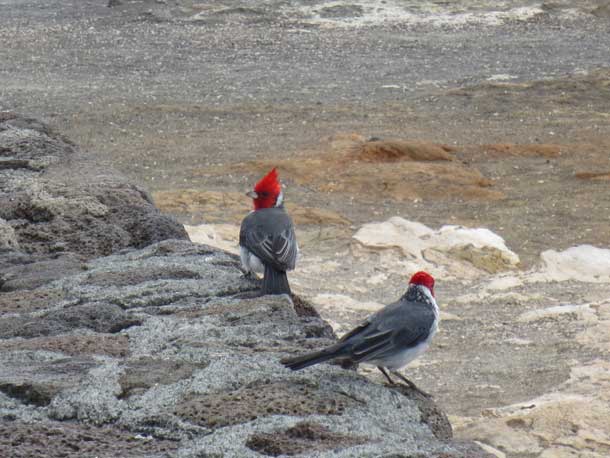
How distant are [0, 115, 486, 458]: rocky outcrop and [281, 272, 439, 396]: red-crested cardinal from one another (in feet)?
0.42

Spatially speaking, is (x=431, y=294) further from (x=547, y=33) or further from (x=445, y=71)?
(x=547, y=33)

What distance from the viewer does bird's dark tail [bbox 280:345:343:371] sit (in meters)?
3.14

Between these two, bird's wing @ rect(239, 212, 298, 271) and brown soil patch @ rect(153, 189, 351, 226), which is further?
brown soil patch @ rect(153, 189, 351, 226)

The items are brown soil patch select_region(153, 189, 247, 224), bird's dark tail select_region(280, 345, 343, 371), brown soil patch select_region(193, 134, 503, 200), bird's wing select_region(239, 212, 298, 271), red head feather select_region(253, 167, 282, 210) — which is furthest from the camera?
brown soil patch select_region(193, 134, 503, 200)

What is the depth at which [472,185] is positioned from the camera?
11789 mm

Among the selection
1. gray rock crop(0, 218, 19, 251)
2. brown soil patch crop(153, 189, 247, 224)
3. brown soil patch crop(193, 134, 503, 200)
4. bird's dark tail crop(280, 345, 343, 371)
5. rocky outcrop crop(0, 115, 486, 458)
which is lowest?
brown soil patch crop(193, 134, 503, 200)

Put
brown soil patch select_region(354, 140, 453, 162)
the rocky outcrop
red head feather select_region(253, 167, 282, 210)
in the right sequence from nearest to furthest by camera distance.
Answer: the rocky outcrop < red head feather select_region(253, 167, 282, 210) < brown soil patch select_region(354, 140, 453, 162)

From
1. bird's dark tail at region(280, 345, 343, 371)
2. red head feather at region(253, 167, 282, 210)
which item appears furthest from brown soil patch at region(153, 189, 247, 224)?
bird's dark tail at region(280, 345, 343, 371)

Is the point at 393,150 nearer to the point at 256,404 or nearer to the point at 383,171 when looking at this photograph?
the point at 383,171

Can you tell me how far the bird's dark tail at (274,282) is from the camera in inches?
164

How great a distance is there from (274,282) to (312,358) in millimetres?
1160

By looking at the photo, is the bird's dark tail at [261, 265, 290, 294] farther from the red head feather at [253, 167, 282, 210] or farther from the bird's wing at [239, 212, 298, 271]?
the red head feather at [253, 167, 282, 210]

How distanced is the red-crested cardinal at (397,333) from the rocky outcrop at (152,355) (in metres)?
0.13

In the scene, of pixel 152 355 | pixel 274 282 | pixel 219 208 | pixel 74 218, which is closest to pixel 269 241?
pixel 274 282
